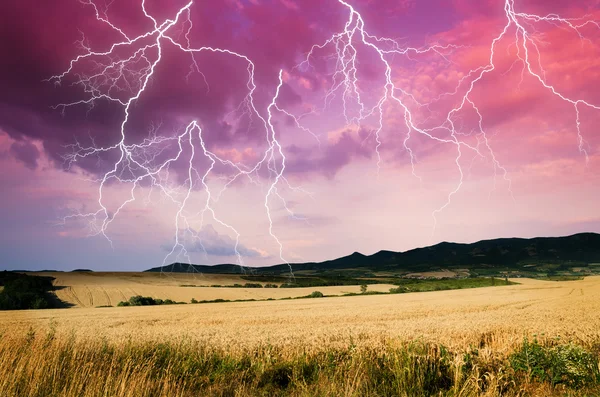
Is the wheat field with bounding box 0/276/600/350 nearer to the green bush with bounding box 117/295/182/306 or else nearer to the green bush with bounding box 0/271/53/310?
the green bush with bounding box 0/271/53/310

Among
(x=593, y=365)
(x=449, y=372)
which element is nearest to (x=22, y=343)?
(x=449, y=372)

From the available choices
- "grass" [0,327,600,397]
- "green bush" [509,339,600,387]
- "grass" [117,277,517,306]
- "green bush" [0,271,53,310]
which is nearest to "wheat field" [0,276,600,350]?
"green bush" [509,339,600,387]

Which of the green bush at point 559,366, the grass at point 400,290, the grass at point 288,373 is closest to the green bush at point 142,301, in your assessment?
the grass at point 400,290

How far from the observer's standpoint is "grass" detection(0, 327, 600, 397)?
5.74 metres

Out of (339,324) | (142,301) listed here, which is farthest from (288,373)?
(142,301)

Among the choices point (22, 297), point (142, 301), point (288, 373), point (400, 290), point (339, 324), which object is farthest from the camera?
point (400, 290)

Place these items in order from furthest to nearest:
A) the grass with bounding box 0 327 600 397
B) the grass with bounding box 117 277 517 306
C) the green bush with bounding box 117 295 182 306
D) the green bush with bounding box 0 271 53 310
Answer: the grass with bounding box 117 277 517 306 < the green bush with bounding box 117 295 182 306 < the green bush with bounding box 0 271 53 310 < the grass with bounding box 0 327 600 397

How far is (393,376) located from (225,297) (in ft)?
189

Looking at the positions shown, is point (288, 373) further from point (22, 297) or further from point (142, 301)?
point (22, 297)

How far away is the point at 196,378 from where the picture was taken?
7.26m

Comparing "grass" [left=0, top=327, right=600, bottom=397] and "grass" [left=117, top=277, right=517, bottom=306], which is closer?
"grass" [left=0, top=327, right=600, bottom=397]

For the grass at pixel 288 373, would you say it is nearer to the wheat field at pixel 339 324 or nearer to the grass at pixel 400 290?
the wheat field at pixel 339 324

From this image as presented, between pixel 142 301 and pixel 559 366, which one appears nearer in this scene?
pixel 559 366

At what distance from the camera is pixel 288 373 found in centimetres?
809
